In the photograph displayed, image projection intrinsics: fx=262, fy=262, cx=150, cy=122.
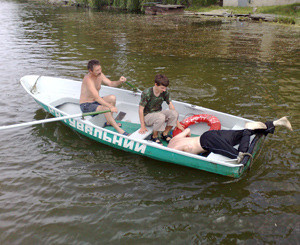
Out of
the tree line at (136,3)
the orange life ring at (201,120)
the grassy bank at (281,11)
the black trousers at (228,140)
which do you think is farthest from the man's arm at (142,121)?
the tree line at (136,3)

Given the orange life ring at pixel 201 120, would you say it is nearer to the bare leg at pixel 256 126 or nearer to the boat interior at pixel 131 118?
the boat interior at pixel 131 118

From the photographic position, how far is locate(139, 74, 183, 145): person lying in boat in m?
6.74

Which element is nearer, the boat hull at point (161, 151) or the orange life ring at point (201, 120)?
the boat hull at point (161, 151)

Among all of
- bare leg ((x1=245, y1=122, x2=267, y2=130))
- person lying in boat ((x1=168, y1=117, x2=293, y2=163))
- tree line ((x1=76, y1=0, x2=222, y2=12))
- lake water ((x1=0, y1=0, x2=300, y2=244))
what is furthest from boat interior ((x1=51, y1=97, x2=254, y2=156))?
tree line ((x1=76, y1=0, x2=222, y2=12))

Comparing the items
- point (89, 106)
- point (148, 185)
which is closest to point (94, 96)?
point (89, 106)

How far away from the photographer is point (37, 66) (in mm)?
14172

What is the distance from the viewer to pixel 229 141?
5867 mm

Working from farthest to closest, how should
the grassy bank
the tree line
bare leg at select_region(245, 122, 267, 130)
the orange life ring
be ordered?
the tree line < the grassy bank < the orange life ring < bare leg at select_region(245, 122, 267, 130)

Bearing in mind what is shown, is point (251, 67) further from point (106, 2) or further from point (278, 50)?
point (106, 2)

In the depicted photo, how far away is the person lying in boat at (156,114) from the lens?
6738 mm

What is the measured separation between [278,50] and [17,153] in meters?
16.2

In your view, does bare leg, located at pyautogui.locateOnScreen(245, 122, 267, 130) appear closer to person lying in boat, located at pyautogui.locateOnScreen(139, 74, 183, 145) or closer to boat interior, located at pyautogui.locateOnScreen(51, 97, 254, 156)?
boat interior, located at pyautogui.locateOnScreen(51, 97, 254, 156)

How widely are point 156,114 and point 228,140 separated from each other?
195 centimetres

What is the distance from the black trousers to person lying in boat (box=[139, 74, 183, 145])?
1158mm
